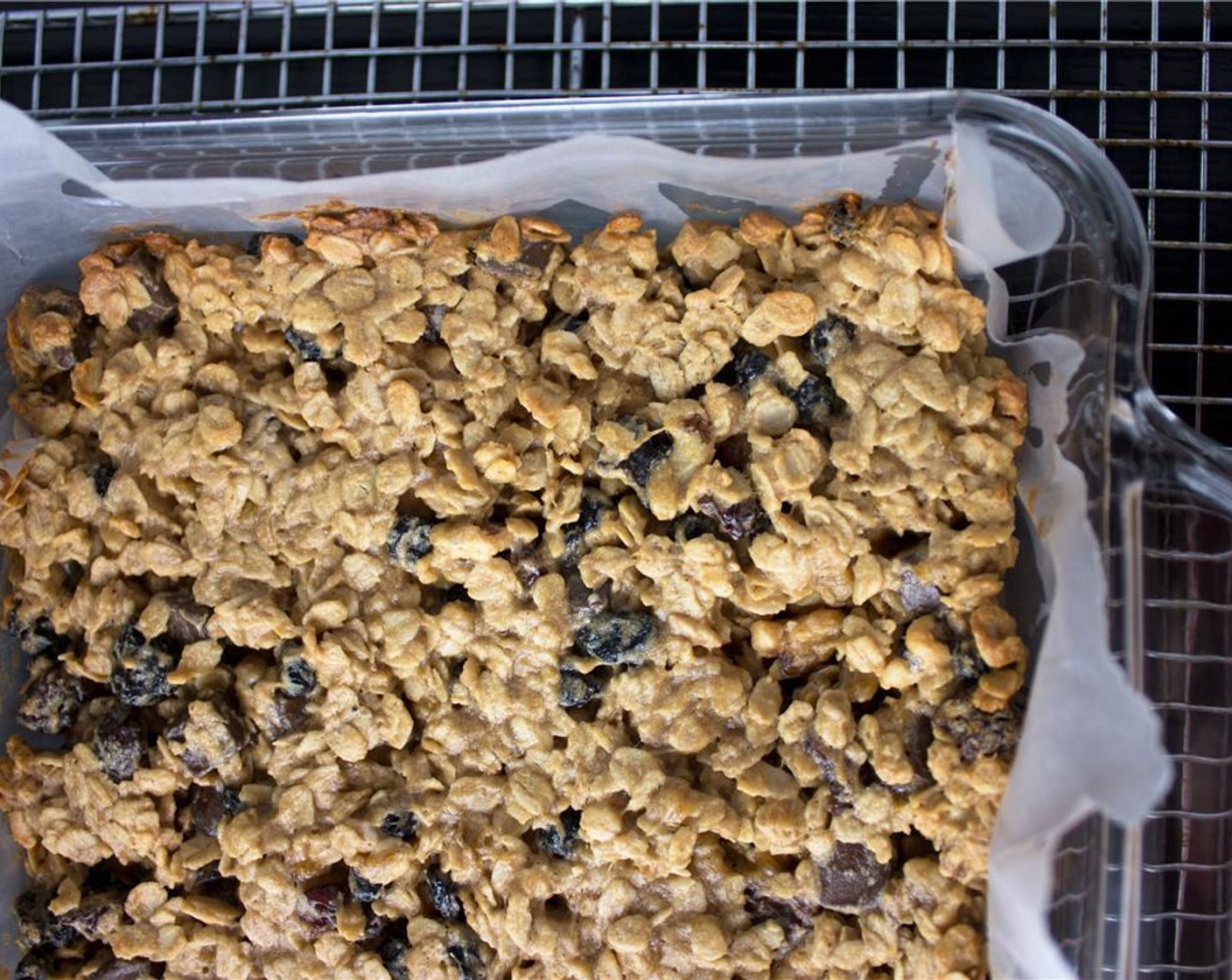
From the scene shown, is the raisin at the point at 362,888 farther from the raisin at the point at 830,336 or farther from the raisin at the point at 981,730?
the raisin at the point at 830,336

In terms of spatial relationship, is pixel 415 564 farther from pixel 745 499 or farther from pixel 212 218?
pixel 212 218

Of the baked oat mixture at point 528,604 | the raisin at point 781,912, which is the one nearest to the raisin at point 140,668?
the baked oat mixture at point 528,604

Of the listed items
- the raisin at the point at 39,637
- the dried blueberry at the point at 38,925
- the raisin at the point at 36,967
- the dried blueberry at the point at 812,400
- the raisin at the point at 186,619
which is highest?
the dried blueberry at the point at 812,400

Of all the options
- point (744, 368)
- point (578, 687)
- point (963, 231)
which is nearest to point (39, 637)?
point (578, 687)

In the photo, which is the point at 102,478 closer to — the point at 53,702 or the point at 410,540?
the point at 53,702

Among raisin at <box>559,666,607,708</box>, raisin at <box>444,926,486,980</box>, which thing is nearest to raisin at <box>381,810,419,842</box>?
raisin at <box>444,926,486,980</box>

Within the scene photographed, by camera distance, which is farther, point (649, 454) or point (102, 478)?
point (102, 478)

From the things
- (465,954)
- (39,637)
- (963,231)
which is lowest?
(465,954)
